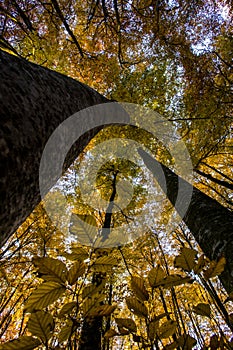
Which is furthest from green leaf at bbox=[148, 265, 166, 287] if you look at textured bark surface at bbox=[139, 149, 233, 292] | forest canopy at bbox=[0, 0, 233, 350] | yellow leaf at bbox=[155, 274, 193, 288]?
forest canopy at bbox=[0, 0, 233, 350]

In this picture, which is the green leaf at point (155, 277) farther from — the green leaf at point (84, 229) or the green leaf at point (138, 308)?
the green leaf at point (84, 229)

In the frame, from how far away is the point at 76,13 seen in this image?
6.80 meters

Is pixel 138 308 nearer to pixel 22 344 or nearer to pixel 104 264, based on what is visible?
pixel 104 264

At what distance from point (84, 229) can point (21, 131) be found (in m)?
0.47

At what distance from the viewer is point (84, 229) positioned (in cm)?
70

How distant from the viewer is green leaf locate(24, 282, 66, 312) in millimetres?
581

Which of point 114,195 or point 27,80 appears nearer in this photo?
point 27,80

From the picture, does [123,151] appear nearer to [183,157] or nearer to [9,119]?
[183,157]

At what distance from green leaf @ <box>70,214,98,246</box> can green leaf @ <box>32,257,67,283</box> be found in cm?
12

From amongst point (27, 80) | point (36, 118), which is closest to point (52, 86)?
point (27, 80)

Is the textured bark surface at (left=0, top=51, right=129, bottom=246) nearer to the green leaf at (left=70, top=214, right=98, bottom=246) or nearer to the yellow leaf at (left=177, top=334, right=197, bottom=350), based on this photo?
the green leaf at (left=70, top=214, right=98, bottom=246)

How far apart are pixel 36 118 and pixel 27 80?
27 cm

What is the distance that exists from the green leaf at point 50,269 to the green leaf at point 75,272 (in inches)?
0.7

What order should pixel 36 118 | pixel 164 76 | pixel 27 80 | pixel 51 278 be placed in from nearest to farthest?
pixel 51 278
pixel 36 118
pixel 27 80
pixel 164 76
